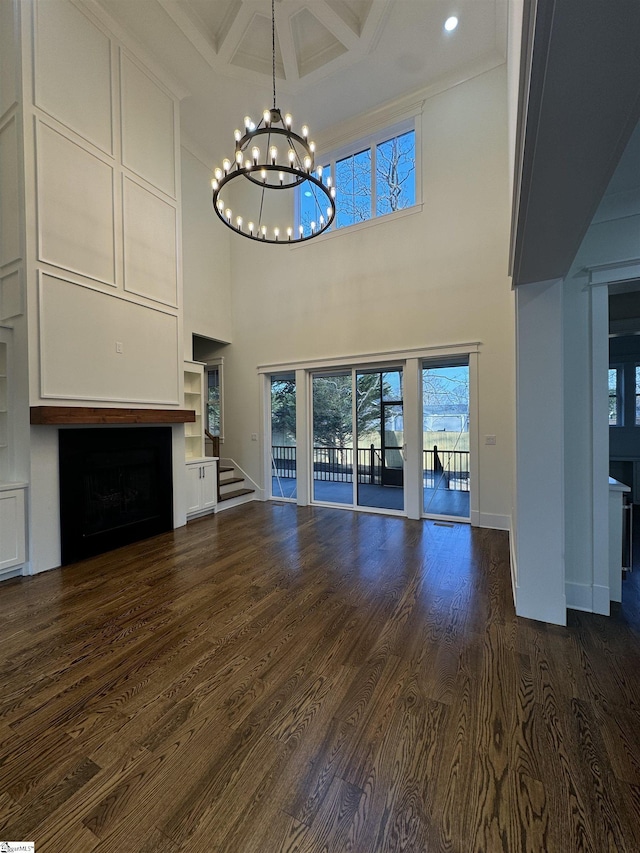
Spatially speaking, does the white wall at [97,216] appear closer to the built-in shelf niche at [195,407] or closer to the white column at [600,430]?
the built-in shelf niche at [195,407]

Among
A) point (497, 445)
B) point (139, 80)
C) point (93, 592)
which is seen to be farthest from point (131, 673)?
point (139, 80)

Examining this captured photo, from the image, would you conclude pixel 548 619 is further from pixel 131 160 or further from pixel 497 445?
pixel 131 160

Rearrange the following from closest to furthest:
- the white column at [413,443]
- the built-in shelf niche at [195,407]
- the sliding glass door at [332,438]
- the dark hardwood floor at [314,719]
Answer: the dark hardwood floor at [314,719] < the white column at [413,443] < the built-in shelf niche at [195,407] < the sliding glass door at [332,438]

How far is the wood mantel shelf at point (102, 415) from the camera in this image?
3.54 meters

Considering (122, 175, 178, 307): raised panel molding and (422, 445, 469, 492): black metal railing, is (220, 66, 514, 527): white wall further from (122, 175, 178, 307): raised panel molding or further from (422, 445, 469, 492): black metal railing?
(122, 175, 178, 307): raised panel molding

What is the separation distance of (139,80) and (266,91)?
177 cm

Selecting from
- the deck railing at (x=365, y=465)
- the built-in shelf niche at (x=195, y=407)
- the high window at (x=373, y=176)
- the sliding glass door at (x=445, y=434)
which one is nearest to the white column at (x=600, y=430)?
the sliding glass door at (x=445, y=434)

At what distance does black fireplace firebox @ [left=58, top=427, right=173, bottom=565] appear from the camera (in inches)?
153

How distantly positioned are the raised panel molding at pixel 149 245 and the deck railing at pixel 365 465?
10.8ft

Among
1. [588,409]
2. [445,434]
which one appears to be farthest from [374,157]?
[588,409]

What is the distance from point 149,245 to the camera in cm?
475

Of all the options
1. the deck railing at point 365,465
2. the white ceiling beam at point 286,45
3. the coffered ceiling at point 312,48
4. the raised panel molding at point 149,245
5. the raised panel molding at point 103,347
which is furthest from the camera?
the deck railing at point 365,465

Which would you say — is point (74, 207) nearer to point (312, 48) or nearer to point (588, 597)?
point (312, 48)

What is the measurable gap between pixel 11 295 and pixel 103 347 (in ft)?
3.01
